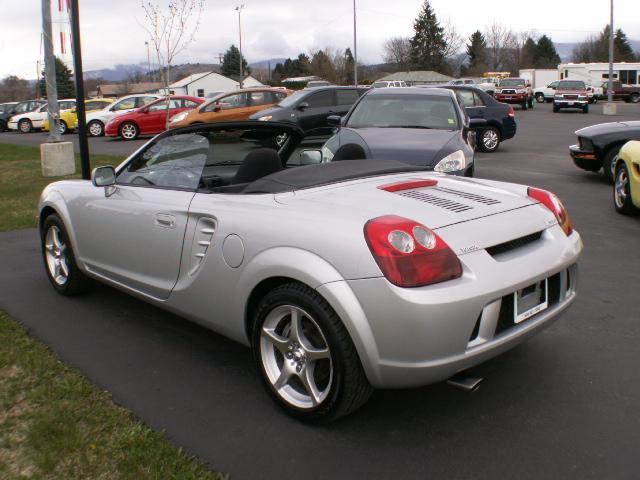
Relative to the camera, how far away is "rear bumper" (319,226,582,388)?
A: 2598mm

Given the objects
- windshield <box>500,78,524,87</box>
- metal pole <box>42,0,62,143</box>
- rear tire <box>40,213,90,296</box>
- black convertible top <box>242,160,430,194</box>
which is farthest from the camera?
windshield <box>500,78,524,87</box>

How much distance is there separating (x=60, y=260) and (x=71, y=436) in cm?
241

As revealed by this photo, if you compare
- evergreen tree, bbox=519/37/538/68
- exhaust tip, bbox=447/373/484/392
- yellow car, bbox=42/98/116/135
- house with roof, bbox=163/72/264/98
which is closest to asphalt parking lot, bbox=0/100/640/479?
exhaust tip, bbox=447/373/484/392

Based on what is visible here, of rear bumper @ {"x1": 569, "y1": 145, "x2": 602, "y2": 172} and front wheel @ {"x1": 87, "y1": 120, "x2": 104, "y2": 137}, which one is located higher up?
front wheel @ {"x1": 87, "y1": 120, "x2": 104, "y2": 137}

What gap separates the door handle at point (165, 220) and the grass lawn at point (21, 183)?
16.6 feet

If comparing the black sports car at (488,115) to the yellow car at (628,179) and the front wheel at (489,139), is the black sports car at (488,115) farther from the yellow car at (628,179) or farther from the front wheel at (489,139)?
the yellow car at (628,179)

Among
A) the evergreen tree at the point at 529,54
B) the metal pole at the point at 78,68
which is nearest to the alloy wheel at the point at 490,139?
the metal pole at the point at 78,68

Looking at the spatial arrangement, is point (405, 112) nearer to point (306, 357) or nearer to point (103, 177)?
point (103, 177)

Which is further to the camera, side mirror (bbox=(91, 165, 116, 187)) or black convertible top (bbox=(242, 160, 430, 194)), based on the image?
side mirror (bbox=(91, 165, 116, 187))

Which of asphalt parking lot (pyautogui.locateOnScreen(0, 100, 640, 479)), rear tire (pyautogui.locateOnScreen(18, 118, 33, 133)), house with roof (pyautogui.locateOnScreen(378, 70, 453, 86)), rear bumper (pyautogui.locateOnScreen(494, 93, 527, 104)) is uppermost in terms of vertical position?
house with roof (pyautogui.locateOnScreen(378, 70, 453, 86))

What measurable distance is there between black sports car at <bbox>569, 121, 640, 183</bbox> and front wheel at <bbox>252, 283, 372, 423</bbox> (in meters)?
8.11

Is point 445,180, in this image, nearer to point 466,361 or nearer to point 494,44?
point 466,361

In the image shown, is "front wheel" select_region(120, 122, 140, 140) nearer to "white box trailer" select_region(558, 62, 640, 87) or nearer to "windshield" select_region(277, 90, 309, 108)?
"windshield" select_region(277, 90, 309, 108)

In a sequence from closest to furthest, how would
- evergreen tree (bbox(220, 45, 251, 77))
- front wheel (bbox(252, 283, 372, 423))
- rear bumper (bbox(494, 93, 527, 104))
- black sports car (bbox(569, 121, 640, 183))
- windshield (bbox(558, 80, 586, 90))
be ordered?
front wheel (bbox(252, 283, 372, 423)) → black sports car (bbox(569, 121, 640, 183)) → windshield (bbox(558, 80, 586, 90)) → rear bumper (bbox(494, 93, 527, 104)) → evergreen tree (bbox(220, 45, 251, 77))
